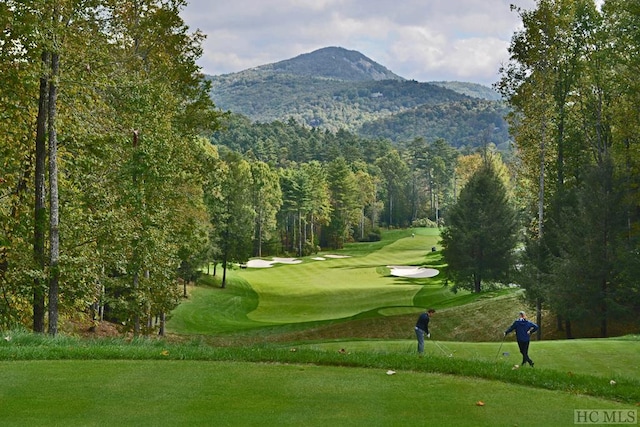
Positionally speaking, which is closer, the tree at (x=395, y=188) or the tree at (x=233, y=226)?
the tree at (x=233, y=226)

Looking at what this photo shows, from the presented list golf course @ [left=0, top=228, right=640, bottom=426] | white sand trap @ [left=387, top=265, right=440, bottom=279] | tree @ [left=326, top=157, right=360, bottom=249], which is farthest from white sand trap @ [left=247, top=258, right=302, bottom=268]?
golf course @ [left=0, top=228, right=640, bottom=426]

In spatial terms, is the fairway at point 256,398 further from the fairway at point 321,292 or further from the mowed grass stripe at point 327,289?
the mowed grass stripe at point 327,289

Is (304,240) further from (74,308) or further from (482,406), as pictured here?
(482,406)

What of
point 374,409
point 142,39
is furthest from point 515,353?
point 142,39

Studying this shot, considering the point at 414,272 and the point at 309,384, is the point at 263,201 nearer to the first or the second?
the point at 414,272

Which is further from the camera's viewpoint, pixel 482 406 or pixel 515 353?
pixel 515 353

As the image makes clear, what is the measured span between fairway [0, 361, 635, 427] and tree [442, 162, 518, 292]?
29083mm

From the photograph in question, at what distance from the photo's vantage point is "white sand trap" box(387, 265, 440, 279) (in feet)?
180

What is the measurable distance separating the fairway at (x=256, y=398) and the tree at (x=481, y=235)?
2908 cm

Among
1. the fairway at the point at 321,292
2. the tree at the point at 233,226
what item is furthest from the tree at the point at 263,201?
the tree at the point at 233,226

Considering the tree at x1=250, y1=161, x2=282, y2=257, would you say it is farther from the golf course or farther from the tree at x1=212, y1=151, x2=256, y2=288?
the golf course

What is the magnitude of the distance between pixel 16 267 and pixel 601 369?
1404 cm

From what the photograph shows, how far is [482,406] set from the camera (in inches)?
312

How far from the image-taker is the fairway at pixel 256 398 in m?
7.19
